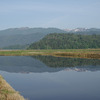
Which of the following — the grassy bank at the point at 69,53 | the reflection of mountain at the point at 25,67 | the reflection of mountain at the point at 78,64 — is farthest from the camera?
the grassy bank at the point at 69,53

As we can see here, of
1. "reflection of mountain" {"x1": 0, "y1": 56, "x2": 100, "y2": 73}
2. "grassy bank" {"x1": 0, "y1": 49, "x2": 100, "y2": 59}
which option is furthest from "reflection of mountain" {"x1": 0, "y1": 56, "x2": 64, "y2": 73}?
"grassy bank" {"x1": 0, "y1": 49, "x2": 100, "y2": 59}

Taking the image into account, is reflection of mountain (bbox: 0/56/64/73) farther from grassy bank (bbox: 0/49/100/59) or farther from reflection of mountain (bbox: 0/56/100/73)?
grassy bank (bbox: 0/49/100/59)

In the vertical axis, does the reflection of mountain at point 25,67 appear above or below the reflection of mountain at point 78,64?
below

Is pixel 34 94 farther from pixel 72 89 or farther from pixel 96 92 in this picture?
pixel 96 92

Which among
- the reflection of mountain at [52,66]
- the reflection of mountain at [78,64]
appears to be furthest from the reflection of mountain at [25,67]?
the reflection of mountain at [78,64]

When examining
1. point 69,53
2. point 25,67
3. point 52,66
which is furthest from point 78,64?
point 69,53

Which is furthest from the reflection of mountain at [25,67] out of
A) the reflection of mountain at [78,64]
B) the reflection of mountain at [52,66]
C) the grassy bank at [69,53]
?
the grassy bank at [69,53]

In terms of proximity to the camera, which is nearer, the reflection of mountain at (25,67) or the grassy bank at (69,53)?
the reflection of mountain at (25,67)

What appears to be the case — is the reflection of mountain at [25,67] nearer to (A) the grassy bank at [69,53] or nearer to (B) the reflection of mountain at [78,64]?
(B) the reflection of mountain at [78,64]

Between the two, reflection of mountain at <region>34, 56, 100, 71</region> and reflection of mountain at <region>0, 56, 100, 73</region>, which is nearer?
reflection of mountain at <region>0, 56, 100, 73</region>

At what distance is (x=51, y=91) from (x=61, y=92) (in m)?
1.39

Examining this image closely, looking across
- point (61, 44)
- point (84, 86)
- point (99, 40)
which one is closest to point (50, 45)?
point (61, 44)

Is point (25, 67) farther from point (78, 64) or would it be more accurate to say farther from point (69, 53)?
point (69, 53)

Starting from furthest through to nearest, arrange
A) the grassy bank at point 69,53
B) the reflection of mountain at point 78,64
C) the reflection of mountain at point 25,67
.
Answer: the grassy bank at point 69,53
the reflection of mountain at point 78,64
the reflection of mountain at point 25,67
